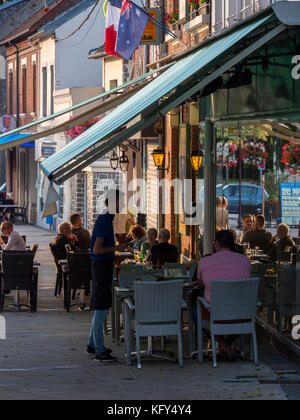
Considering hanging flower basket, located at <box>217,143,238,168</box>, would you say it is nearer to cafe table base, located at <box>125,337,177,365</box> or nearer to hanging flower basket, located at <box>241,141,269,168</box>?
hanging flower basket, located at <box>241,141,269,168</box>

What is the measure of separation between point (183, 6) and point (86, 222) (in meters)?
15.3

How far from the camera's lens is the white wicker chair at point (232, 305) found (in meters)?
10.9

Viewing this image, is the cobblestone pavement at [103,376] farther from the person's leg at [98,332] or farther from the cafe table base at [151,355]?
the person's leg at [98,332]

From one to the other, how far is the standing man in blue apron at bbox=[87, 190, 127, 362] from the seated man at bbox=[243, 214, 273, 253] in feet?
9.02

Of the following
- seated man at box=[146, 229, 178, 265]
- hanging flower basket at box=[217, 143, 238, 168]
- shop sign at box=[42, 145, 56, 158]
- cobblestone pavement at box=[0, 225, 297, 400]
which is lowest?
cobblestone pavement at box=[0, 225, 297, 400]

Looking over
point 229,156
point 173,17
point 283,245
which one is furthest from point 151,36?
point 283,245

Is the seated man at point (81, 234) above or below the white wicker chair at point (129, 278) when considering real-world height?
above

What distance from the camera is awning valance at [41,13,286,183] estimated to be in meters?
10.7

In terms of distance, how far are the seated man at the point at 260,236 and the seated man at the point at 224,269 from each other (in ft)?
6.99

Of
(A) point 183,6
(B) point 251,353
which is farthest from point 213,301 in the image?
(A) point 183,6

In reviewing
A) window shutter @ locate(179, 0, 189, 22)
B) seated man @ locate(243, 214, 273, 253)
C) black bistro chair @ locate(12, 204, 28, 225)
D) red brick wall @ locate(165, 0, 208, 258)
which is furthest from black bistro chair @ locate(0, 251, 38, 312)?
black bistro chair @ locate(12, 204, 28, 225)

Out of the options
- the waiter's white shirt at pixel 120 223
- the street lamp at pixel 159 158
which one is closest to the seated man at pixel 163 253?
the street lamp at pixel 159 158

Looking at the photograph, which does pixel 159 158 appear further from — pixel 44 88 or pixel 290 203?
pixel 44 88

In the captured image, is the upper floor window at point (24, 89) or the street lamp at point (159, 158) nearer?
the street lamp at point (159, 158)
